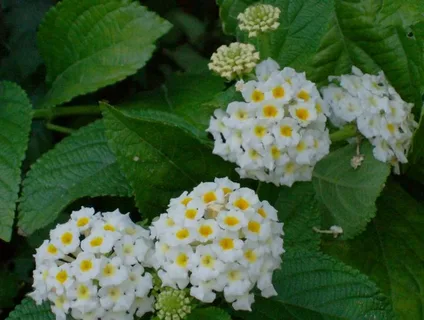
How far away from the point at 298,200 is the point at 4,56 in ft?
2.89

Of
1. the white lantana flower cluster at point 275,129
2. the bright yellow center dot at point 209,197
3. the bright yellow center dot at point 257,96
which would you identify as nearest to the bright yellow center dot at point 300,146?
the white lantana flower cluster at point 275,129

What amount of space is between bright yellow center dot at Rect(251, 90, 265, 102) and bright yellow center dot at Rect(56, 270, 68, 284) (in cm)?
49

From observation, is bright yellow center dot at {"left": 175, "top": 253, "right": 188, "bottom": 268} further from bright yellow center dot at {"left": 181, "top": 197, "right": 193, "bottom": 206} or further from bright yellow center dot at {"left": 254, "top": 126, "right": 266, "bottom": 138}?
bright yellow center dot at {"left": 254, "top": 126, "right": 266, "bottom": 138}

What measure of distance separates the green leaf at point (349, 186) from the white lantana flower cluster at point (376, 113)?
0.03m

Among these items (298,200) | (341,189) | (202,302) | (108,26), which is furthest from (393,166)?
(108,26)

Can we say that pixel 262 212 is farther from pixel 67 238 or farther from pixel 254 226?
pixel 67 238

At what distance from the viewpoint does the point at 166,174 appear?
1645mm

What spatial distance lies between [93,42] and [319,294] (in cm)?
83

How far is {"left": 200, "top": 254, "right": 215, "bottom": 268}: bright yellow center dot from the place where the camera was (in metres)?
1.35

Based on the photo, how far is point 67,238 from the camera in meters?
1.44

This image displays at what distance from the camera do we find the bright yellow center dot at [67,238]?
1.43 m

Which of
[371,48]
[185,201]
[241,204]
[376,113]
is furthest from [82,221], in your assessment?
[371,48]

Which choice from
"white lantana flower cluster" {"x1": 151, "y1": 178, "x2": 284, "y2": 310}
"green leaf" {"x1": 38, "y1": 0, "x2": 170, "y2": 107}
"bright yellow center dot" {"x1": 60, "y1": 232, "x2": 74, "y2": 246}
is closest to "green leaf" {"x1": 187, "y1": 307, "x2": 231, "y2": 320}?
"white lantana flower cluster" {"x1": 151, "y1": 178, "x2": 284, "y2": 310}

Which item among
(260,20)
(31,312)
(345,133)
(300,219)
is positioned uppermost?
(260,20)
